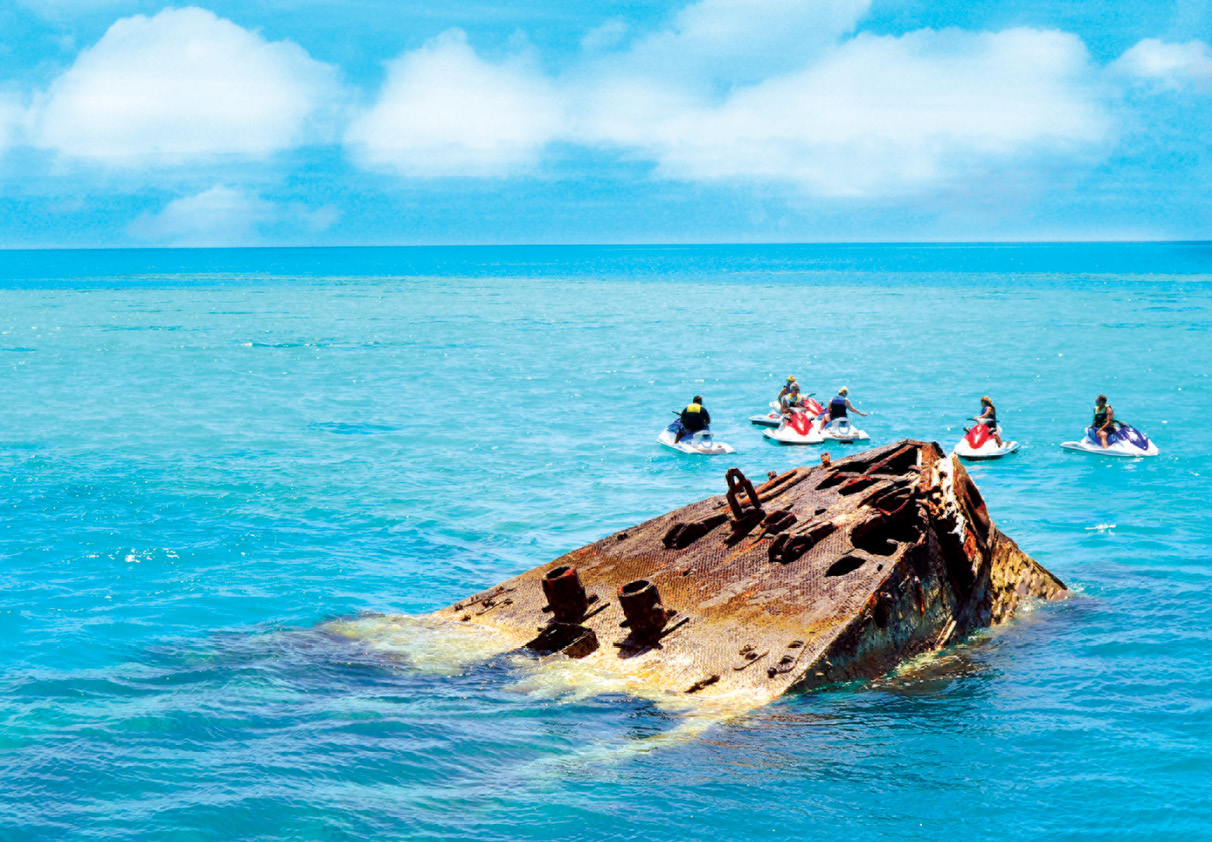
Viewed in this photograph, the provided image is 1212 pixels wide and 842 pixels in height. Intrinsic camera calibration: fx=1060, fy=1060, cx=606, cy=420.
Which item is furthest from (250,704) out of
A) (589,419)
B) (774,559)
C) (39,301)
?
(39,301)

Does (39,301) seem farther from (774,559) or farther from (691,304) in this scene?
(774,559)

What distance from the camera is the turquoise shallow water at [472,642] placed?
992cm

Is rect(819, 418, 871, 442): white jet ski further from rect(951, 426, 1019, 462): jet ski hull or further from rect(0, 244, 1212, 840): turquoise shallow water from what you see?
rect(951, 426, 1019, 462): jet ski hull

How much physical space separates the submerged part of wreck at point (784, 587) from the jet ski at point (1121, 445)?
1582 centimetres

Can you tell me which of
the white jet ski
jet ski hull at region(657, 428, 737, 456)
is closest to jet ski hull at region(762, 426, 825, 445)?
the white jet ski

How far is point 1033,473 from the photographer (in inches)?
1089

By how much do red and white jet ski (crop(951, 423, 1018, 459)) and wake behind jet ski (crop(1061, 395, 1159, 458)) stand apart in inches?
95.8

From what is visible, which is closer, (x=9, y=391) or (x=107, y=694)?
(x=107, y=694)

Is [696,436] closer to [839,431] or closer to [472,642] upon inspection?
[839,431]

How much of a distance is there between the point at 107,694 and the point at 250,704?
2.07m

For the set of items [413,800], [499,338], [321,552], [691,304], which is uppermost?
[691,304]

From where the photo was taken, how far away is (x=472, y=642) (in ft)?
44.5

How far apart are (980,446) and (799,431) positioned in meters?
5.34

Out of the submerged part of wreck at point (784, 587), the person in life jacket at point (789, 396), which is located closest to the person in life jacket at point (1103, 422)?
the person in life jacket at point (789, 396)
